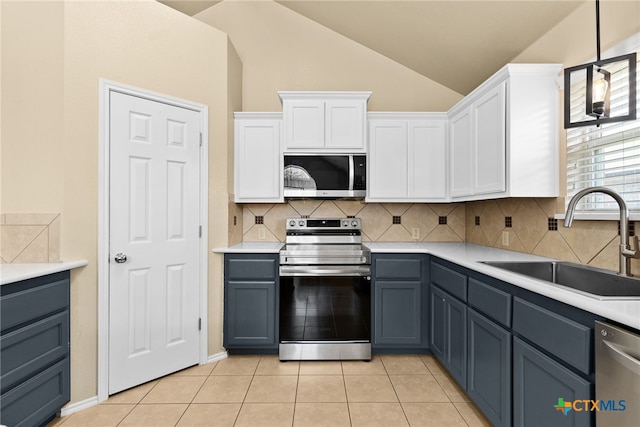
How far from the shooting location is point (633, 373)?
0.94 metres

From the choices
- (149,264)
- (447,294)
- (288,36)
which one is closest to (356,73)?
(288,36)

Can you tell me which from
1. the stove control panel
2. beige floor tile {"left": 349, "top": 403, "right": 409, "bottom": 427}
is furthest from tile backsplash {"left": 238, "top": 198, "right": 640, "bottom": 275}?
beige floor tile {"left": 349, "top": 403, "right": 409, "bottom": 427}

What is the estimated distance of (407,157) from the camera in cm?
305

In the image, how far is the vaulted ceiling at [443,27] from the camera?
220 centimetres

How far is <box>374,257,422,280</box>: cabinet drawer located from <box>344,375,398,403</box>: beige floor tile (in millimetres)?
765

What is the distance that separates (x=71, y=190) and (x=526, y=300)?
2.61 metres

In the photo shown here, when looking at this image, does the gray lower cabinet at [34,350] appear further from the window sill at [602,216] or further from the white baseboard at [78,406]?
the window sill at [602,216]

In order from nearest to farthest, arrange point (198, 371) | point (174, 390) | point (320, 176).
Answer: point (174, 390) → point (198, 371) → point (320, 176)

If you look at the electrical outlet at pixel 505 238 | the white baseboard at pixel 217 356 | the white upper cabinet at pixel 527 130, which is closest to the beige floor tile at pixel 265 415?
the white baseboard at pixel 217 356

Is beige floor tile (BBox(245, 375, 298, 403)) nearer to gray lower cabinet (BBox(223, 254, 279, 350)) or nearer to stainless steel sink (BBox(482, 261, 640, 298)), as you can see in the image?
gray lower cabinet (BBox(223, 254, 279, 350))

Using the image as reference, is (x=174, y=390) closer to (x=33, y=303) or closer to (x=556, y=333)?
(x=33, y=303)

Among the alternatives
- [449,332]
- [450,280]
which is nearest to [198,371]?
[449,332]

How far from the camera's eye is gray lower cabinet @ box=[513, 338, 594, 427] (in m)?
1.14

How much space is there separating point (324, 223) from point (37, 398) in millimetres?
2248
